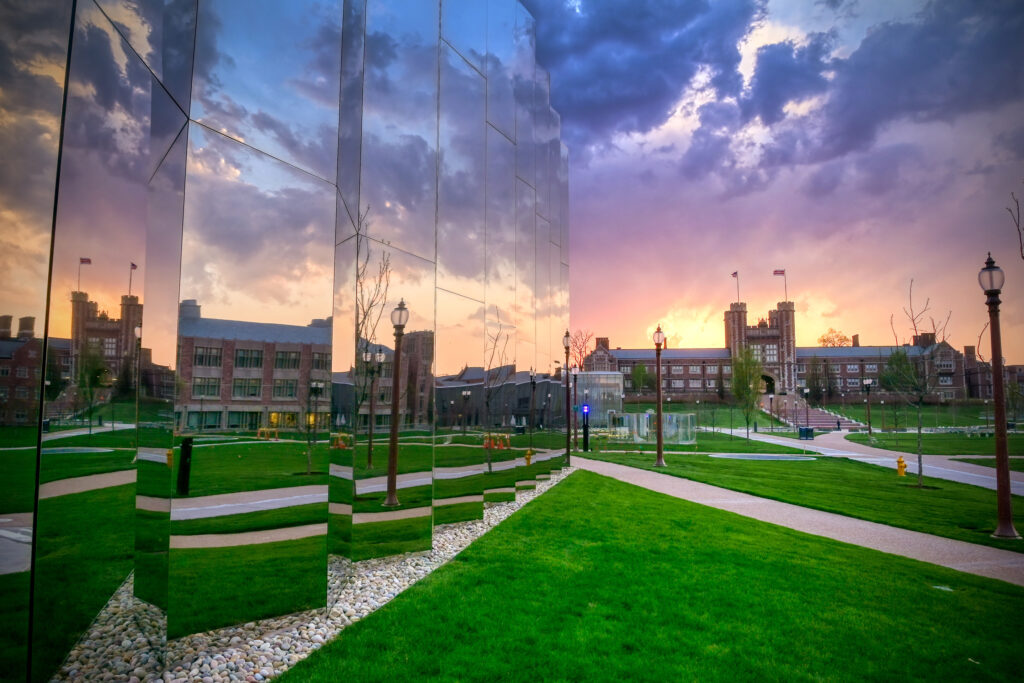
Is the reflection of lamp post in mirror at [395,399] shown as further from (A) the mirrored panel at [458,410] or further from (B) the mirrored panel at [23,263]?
(B) the mirrored panel at [23,263]

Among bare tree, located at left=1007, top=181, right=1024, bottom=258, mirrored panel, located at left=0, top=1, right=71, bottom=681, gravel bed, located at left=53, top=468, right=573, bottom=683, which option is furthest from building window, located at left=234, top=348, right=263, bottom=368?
bare tree, located at left=1007, top=181, right=1024, bottom=258

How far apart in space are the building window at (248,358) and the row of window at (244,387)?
4.3 inches

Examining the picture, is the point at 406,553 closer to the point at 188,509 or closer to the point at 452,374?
the point at 452,374

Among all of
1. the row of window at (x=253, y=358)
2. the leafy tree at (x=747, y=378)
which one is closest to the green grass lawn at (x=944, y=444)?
the leafy tree at (x=747, y=378)

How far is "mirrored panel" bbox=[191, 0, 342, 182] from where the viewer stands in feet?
13.0

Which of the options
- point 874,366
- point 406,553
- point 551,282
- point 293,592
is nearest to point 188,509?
point 293,592

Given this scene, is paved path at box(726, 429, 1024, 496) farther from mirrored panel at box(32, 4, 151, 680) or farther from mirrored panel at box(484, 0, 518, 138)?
mirrored panel at box(32, 4, 151, 680)

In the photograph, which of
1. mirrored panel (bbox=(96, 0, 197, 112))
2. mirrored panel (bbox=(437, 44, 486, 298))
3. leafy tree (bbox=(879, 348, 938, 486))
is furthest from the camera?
leafy tree (bbox=(879, 348, 938, 486))

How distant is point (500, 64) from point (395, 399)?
6628 mm

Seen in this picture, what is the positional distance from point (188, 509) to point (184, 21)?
3.33m

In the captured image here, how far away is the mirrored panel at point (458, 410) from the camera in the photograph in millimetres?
8055

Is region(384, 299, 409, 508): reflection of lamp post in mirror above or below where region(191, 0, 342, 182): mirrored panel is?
below

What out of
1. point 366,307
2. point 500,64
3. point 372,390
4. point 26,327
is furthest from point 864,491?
point 26,327

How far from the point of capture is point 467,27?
8.56 metres
